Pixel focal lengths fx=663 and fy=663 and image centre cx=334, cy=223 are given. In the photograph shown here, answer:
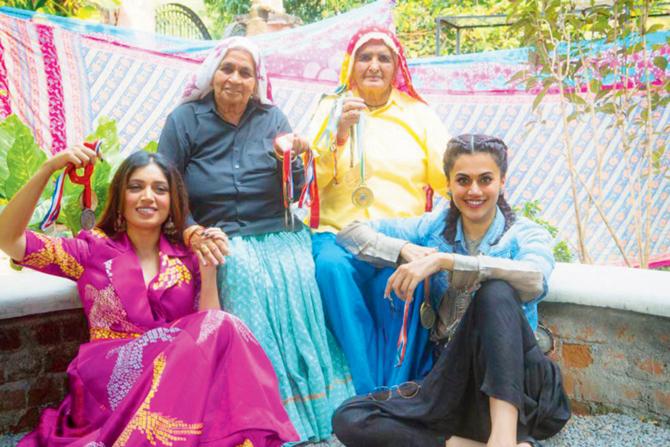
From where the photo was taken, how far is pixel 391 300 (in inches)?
97.0

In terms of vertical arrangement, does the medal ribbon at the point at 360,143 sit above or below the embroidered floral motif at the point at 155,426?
above

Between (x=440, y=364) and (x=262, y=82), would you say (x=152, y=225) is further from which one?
(x=440, y=364)

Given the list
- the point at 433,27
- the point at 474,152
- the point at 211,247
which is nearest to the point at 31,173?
the point at 211,247

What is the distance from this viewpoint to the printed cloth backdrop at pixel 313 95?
14.3 feet

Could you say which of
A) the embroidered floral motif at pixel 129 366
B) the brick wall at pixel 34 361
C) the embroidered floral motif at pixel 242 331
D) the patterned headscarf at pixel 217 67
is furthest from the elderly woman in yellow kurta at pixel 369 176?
the brick wall at pixel 34 361

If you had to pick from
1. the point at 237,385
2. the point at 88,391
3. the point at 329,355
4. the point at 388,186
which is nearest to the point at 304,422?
the point at 329,355

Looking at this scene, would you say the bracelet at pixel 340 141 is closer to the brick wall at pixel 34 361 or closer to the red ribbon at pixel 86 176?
the red ribbon at pixel 86 176

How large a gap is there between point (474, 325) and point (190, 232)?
42.1 inches

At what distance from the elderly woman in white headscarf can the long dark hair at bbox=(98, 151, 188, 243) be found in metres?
0.08

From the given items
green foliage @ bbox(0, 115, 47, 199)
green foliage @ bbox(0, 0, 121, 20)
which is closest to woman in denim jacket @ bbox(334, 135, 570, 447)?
green foliage @ bbox(0, 115, 47, 199)

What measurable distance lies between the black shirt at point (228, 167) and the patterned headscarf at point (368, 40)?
0.47m

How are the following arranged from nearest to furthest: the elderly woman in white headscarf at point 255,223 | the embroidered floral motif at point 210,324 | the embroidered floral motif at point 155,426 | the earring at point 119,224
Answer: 1. the embroidered floral motif at point 155,426
2. the embroidered floral motif at point 210,324
3. the earring at point 119,224
4. the elderly woman in white headscarf at point 255,223

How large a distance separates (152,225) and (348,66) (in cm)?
128

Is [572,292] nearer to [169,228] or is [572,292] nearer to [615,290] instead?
[615,290]
